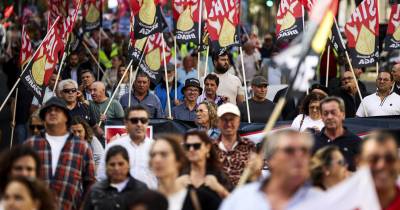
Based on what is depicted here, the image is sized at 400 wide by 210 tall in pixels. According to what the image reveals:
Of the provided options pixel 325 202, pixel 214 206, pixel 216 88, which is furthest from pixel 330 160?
pixel 216 88

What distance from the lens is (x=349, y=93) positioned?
2003cm

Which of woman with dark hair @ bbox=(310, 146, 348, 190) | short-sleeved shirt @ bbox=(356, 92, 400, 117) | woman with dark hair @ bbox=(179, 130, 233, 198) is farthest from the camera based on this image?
short-sleeved shirt @ bbox=(356, 92, 400, 117)

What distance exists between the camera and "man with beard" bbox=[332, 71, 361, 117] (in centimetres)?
1978

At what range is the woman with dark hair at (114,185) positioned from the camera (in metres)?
11.9

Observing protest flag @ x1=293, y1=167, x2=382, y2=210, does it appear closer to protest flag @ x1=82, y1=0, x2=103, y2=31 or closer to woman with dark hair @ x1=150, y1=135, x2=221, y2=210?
woman with dark hair @ x1=150, y1=135, x2=221, y2=210

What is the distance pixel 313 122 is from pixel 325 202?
6.64m

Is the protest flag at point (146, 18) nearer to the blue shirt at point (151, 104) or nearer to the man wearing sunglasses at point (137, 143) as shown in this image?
the blue shirt at point (151, 104)

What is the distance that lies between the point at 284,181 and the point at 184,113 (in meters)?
9.30

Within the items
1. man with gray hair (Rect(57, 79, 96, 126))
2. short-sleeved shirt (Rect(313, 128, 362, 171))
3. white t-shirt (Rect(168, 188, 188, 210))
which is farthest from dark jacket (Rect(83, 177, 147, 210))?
man with gray hair (Rect(57, 79, 96, 126))

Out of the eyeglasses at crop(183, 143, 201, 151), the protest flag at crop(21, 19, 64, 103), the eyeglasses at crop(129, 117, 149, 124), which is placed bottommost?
the eyeglasses at crop(183, 143, 201, 151)

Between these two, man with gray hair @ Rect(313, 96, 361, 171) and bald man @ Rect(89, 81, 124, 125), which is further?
bald man @ Rect(89, 81, 124, 125)

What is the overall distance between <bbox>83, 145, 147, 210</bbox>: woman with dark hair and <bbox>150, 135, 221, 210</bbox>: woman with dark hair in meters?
1.09

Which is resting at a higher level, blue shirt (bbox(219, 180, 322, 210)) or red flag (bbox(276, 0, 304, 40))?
red flag (bbox(276, 0, 304, 40))

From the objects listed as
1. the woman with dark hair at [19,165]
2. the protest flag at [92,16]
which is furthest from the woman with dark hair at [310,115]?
the protest flag at [92,16]
